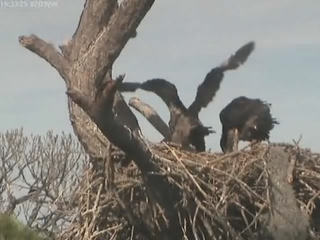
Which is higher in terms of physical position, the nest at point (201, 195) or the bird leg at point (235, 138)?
the bird leg at point (235, 138)

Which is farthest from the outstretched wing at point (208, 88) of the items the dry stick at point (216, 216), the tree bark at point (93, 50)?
the dry stick at point (216, 216)

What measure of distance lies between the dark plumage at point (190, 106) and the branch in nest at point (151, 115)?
268 millimetres

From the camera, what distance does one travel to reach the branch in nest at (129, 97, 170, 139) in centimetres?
733

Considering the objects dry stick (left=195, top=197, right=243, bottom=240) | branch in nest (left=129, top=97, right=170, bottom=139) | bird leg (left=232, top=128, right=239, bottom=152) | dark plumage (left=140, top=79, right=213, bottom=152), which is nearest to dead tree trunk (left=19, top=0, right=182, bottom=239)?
dry stick (left=195, top=197, right=243, bottom=240)

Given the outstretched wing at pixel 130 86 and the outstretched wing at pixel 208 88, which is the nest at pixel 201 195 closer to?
the outstretched wing at pixel 208 88

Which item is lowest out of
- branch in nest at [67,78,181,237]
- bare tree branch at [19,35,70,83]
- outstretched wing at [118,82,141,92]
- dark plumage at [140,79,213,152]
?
branch in nest at [67,78,181,237]

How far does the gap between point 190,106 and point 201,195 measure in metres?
1.91

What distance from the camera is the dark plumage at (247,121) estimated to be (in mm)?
6594

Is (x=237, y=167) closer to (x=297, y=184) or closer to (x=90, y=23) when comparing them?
(x=297, y=184)

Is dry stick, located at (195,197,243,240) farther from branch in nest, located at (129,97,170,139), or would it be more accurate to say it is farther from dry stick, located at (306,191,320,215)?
branch in nest, located at (129,97,170,139)

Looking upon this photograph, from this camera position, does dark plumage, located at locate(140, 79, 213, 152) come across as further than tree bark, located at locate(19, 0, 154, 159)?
Yes

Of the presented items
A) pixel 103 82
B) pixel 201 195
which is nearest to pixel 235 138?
pixel 201 195

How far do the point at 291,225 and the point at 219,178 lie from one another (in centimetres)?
54

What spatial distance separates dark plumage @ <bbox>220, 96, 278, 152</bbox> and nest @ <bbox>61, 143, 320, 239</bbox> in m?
0.96
